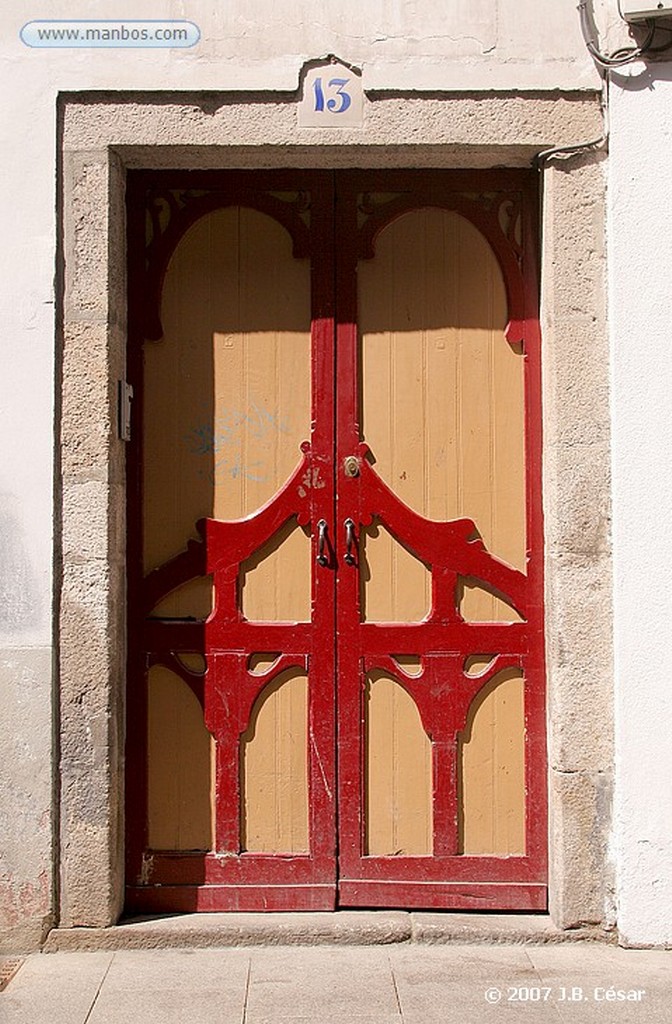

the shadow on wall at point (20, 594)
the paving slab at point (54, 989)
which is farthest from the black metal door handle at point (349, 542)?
the paving slab at point (54, 989)

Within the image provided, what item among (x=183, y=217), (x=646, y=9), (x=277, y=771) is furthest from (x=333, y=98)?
(x=277, y=771)

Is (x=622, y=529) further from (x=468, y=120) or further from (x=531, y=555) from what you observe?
(x=468, y=120)

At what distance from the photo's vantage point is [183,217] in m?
4.63

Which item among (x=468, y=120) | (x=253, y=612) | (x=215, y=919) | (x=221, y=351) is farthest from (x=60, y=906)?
(x=468, y=120)

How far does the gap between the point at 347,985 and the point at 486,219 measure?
108 inches

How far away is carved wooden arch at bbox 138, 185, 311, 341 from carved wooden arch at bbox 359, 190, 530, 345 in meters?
0.24

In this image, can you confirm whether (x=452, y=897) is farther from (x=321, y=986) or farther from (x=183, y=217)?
Answer: (x=183, y=217)

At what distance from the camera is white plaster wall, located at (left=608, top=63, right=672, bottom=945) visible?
425 centimetres

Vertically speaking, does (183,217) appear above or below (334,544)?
above

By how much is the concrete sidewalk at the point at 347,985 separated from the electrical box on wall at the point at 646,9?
10.5 ft

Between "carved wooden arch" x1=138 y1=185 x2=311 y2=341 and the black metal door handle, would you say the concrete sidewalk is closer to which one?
the black metal door handle

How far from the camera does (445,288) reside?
182 inches

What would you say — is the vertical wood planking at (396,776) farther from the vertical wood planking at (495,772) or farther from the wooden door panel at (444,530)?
the vertical wood planking at (495,772)

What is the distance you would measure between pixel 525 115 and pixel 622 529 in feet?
4.85
